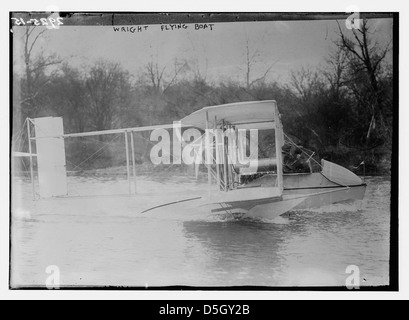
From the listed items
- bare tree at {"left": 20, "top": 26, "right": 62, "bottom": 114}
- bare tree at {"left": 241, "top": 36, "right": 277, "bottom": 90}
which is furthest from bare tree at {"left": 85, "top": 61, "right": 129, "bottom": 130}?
bare tree at {"left": 241, "top": 36, "right": 277, "bottom": 90}

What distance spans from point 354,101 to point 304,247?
1107 mm

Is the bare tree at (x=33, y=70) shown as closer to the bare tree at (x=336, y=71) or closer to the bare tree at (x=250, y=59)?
the bare tree at (x=250, y=59)

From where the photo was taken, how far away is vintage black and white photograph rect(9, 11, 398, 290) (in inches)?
127

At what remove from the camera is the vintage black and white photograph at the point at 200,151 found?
127 inches

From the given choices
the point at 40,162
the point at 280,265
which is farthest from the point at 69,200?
the point at 280,265

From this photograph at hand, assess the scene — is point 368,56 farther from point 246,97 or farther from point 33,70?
point 33,70

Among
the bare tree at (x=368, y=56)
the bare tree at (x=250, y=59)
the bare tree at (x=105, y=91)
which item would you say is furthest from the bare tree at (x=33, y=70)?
the bare tree at (x=368, y=56)

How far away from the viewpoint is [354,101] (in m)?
3.30

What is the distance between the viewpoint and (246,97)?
3275 millimetres

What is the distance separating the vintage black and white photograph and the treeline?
0.03 ft

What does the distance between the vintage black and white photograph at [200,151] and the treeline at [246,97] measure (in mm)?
10

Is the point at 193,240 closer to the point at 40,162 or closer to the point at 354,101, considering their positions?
the point at 40,162
